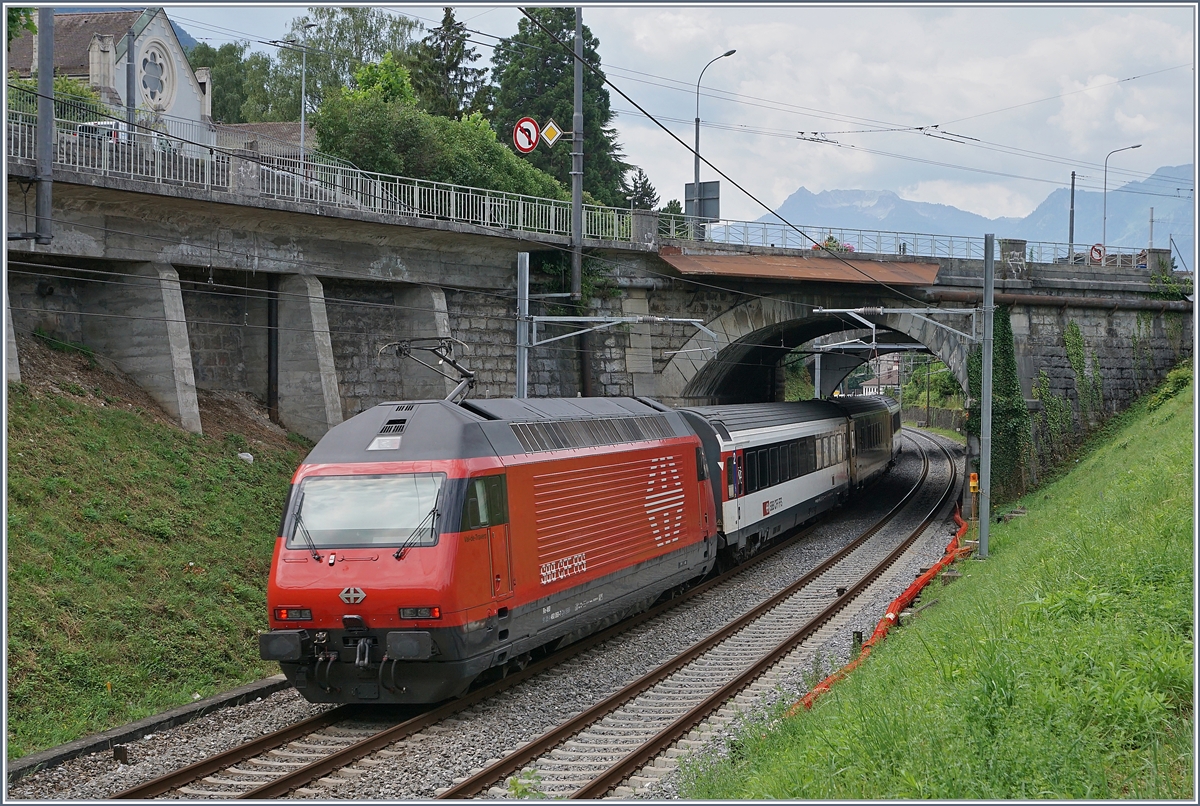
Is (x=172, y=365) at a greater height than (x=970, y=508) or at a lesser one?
greater

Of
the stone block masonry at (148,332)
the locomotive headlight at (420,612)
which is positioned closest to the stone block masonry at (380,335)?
the stone block masonry at (148,332)

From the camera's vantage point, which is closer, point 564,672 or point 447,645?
point 447,645

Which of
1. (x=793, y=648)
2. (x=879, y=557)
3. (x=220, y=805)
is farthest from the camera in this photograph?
(x=879, y=557)

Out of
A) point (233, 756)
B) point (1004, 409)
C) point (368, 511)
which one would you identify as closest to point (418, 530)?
point (368, 511)

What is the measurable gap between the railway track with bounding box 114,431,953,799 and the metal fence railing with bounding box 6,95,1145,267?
10.6 m

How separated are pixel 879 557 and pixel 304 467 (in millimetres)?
15065

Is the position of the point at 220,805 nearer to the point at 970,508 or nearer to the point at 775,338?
the point at 970,508

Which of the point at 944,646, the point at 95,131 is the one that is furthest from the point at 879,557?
the point at 95,131

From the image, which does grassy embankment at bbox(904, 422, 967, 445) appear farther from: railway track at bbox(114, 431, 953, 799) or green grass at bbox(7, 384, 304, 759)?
railway track at bbox(114, 431, 953, 799)

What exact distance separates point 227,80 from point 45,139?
51312 mm

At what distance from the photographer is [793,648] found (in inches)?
584

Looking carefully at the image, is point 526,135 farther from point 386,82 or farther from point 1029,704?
point 1029,704

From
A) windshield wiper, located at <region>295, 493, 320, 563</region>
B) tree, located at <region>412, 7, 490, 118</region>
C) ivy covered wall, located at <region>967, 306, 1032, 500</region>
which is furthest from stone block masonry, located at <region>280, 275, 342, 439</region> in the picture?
tree, located at <region>412, 7, 490, 118</region>

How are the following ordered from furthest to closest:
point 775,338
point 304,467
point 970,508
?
1. point 775,338
2. point 970,508
3. point 304,467
